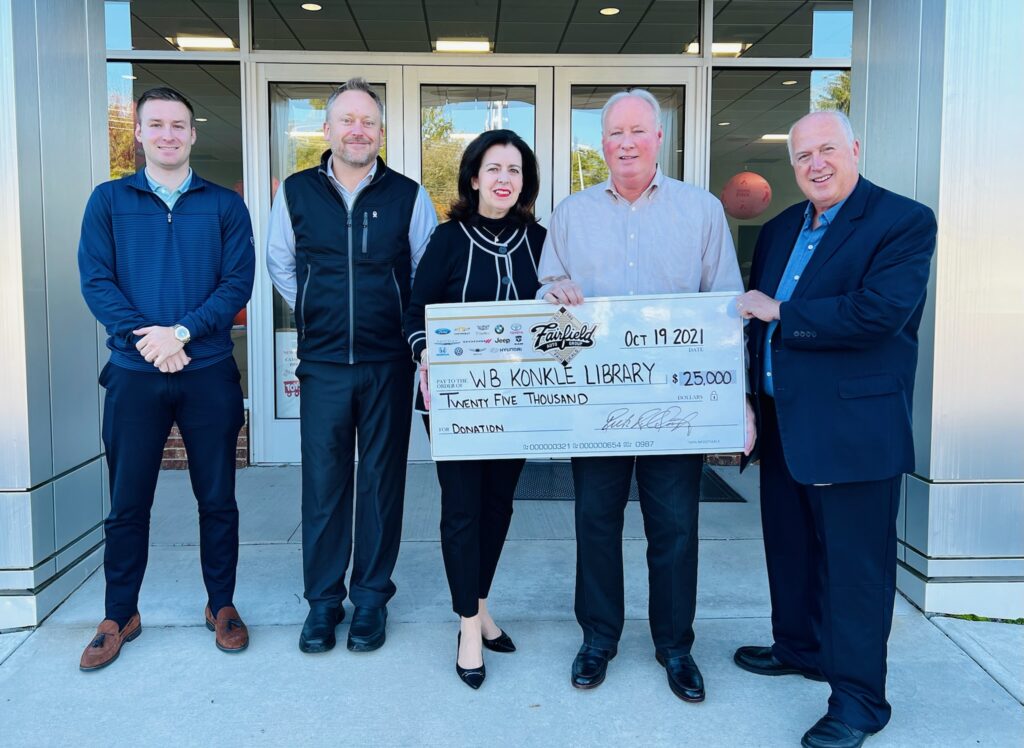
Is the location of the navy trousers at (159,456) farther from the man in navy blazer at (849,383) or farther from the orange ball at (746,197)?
the orange ball at (746,197)

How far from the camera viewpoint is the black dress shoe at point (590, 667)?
285 centimetres

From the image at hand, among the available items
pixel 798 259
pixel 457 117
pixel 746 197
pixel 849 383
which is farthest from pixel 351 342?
pixel 746 197

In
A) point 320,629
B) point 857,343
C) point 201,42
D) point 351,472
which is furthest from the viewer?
point 201,42

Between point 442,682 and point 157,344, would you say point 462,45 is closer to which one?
point 157,344

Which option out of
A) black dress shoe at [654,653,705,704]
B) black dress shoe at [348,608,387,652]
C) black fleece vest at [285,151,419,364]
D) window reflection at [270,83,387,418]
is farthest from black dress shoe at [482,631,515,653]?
window reflection at [270,83,387,418]

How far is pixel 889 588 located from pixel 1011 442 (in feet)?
4.38

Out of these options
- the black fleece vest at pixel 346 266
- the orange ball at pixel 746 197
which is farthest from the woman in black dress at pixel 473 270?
the orange ball at pixel 746 197

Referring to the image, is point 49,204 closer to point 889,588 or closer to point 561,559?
point 561,559

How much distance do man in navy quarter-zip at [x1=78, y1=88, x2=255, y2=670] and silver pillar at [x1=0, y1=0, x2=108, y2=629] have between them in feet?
1.85

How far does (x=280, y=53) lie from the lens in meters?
5.77

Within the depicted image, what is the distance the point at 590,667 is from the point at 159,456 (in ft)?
5.78

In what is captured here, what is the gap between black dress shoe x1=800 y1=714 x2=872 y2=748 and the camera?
248 cm

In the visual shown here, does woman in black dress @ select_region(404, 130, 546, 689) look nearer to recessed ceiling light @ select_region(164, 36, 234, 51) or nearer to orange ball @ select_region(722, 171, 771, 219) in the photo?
recessed ceiling light @ select_region(164, 36, 234, 51)

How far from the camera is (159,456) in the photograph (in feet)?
10.3
